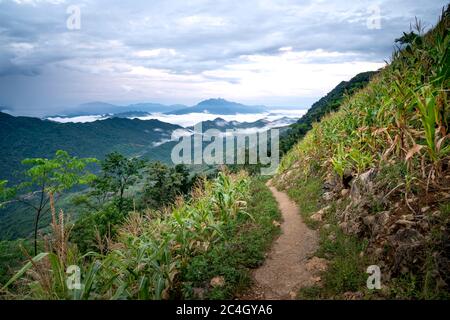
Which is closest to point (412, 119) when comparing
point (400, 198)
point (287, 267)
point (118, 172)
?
point (400, 198)

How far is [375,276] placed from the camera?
3637 mm

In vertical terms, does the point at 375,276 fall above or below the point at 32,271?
below

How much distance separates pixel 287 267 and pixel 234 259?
39.2 inches

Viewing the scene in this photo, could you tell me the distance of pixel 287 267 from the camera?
4.85 m

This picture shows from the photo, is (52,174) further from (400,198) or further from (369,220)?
(400,198)

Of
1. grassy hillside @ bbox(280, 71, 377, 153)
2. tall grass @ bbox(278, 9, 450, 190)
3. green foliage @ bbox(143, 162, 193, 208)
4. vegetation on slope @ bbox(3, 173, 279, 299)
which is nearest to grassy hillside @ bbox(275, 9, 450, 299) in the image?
tall grass @ bbox(278, 9, 450, 190)

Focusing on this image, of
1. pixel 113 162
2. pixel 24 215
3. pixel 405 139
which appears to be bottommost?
pixel 24 215

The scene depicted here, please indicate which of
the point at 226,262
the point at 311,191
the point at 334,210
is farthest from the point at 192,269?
the point at 311,191

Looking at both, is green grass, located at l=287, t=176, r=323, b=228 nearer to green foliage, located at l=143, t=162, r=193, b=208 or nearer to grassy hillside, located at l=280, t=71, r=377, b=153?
grassy hillside, located at l=280, t=71, r=377, b=153
